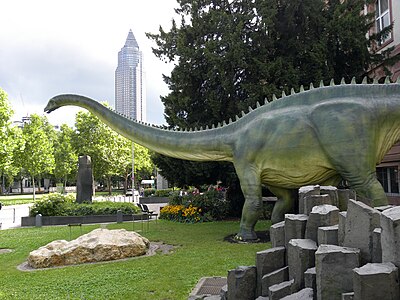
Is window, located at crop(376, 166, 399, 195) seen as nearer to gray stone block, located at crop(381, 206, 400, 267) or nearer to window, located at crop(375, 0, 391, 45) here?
window, located at crop(375, 0, 391, 45)

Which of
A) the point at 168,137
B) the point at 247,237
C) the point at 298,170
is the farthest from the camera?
the point at 168,137

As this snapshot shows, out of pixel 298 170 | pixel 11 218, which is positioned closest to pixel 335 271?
pixel 298 170

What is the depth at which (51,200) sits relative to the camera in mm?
14586

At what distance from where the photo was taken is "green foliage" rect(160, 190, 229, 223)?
13.1m


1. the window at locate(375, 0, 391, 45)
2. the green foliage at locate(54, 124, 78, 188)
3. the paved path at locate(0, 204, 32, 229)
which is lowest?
the paved path at locate(0, 204, 32, 229)

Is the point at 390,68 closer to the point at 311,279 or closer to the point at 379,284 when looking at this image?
the point at 311,279

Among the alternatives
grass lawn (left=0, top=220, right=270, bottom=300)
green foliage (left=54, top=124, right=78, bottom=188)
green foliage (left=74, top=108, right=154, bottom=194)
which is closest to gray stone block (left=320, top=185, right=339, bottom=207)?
grass lawn (left=0, top=220, right=270, bottom=300)

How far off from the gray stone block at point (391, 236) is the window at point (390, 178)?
14458 mm

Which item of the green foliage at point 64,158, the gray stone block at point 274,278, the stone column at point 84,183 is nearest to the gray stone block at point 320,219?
the gray stone block at point 274,278

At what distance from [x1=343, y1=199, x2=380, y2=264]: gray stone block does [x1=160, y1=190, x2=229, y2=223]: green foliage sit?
1082 cm

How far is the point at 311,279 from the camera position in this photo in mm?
2379

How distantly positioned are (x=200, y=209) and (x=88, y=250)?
22.8ft

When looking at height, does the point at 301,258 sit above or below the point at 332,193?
below

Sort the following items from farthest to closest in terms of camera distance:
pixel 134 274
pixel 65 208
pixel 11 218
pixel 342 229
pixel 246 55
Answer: pixel 11 218 → pixel 65 208 → pixel 246 55 → pixel 134 274 → pixel 342 229
